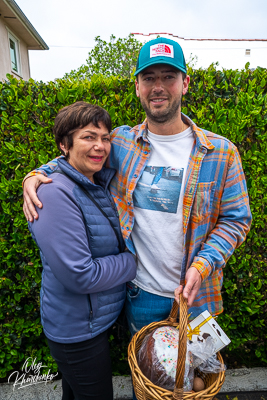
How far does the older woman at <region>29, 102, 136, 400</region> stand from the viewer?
1.45m

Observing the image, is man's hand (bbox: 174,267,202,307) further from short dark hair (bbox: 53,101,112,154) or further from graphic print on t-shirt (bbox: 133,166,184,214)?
short dark hair (bbox: 53,101,112,154)

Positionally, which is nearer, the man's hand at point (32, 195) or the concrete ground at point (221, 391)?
the man's hand at point (32, 195)

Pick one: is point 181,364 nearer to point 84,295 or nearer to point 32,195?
point 84,295

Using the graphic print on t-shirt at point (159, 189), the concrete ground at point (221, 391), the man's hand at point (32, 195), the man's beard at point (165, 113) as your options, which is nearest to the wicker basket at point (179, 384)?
the graphic print on t-shirt at point (159, 189)

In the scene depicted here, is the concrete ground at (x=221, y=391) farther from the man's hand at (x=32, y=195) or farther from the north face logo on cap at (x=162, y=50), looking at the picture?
the north face logo on cap at (x=162, y=50)

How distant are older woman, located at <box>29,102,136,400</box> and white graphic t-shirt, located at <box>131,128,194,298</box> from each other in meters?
0.16

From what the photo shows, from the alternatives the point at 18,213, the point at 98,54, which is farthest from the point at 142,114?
the point at 98,54

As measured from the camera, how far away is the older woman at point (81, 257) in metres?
1.45

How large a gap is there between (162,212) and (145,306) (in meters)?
0.70

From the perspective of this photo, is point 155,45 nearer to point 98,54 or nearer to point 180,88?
point 180,88

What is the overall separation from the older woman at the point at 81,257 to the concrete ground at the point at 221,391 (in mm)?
1153

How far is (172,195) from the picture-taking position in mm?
1715

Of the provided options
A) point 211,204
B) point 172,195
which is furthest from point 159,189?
point 211,204

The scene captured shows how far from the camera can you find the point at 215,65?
255cm
